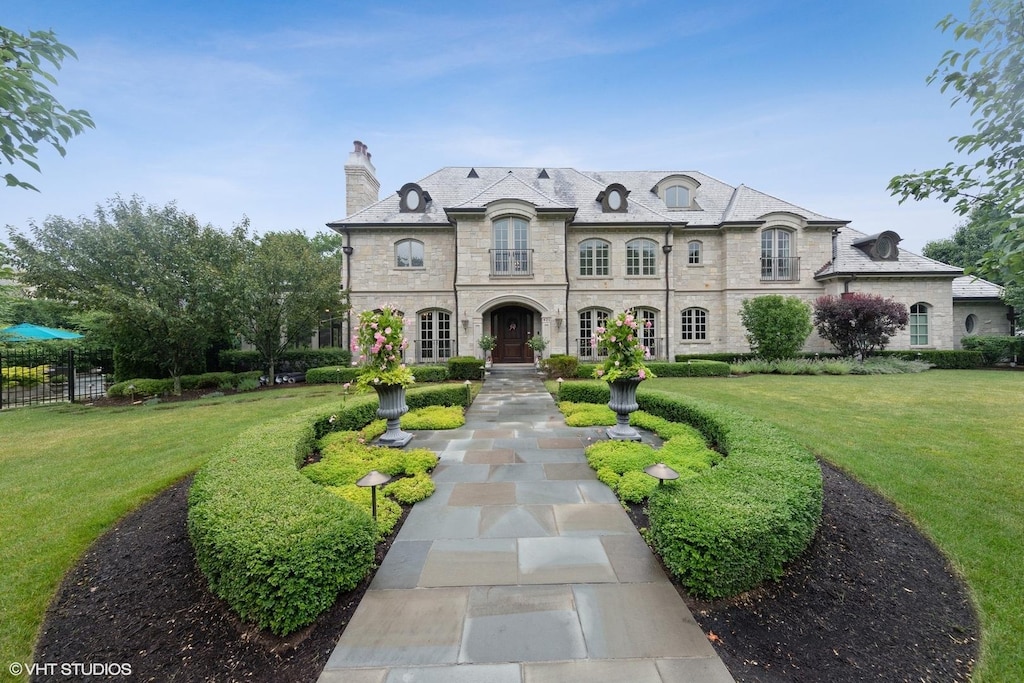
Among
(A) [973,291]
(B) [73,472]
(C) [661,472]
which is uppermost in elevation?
(A) [973,291]

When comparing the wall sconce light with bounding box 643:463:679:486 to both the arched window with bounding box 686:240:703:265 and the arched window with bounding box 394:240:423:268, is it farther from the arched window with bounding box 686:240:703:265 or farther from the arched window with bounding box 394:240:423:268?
the arched window with bounding box 686:240:703:265

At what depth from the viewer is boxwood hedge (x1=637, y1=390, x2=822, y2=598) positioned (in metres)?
2.79

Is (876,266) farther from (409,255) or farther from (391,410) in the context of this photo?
(391,410)

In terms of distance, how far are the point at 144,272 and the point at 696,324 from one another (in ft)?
70.3

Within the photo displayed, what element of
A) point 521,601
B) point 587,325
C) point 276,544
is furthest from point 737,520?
point 587,325

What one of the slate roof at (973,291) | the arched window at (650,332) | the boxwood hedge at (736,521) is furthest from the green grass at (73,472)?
the slate roof at (973,291)

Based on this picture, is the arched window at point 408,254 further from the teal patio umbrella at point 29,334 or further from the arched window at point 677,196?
the teal patio umbrella at point 29,334

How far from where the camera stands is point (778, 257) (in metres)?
18.7

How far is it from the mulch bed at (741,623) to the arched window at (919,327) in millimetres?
21109

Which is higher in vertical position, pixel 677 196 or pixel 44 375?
pixel 677 196

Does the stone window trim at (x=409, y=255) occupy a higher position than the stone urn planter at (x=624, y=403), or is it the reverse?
the stone window trim at (x=409, y=255)

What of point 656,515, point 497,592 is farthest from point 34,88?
point 656,515

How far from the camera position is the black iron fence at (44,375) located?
12.5 metres

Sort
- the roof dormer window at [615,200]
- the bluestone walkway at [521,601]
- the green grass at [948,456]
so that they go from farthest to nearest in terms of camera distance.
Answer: the roof dormer window at [615,200]
the green grass at [948,456]
the bluestone walkway at [521,601]
